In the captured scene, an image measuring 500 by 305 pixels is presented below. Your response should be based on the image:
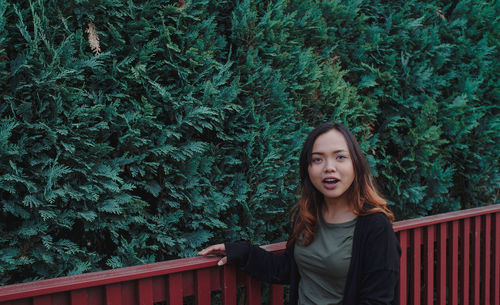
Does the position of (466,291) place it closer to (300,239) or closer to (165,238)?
(300,239)

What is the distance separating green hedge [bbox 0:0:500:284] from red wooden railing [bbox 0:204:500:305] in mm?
555

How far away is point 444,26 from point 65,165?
385 centimetres

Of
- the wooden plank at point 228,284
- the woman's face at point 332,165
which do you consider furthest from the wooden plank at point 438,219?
the wooden plank at point 228,284

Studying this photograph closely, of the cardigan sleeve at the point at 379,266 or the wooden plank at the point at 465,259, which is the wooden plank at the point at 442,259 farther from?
the cardigan sleeve at the point at 379,266

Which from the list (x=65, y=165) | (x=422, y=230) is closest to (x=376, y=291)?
(x=422, y=230)

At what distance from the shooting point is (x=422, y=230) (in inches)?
112

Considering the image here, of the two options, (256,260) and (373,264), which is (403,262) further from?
(256,260)

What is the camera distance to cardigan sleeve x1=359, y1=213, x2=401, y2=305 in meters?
1.83

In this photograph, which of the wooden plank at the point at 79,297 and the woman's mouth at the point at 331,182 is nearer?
the wooden plank at the point at 79,297

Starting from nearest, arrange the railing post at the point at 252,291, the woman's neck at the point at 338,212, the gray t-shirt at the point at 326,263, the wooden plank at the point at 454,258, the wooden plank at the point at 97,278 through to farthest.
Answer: the wooden plank at the point at 97,278 → the gray t-shirt at the point at 326,263 → the woman's neck at the point at 338,212 → the railing post at the point at 252,291 → the wooden plank at the point at 454,258

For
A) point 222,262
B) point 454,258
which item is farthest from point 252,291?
point 454,258

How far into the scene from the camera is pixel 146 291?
1.90m

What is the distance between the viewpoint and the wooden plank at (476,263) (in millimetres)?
3182

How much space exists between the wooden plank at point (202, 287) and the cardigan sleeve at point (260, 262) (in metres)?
0.14
